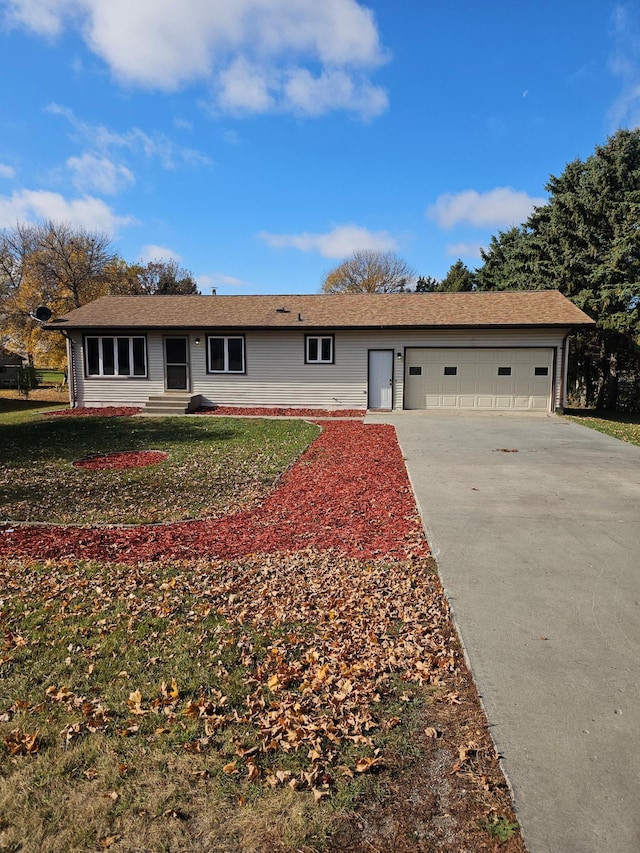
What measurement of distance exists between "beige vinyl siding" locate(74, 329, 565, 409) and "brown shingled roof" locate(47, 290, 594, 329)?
1.51 ft

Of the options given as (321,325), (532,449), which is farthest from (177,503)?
(321,325)

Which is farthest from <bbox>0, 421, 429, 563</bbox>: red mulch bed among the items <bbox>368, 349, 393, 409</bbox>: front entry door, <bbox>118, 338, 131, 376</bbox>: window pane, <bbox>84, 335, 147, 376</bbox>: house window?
<bbox>118, 338, 131, 376</bbox>: window pane

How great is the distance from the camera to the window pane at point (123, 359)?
Result: 60.4 ft

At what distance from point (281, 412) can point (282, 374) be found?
1509 mm

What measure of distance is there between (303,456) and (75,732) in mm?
7427

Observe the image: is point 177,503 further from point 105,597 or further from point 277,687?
point 277,687

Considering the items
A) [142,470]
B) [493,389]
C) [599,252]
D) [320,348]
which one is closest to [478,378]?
[493,389]

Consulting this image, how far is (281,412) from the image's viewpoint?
17.3 metres

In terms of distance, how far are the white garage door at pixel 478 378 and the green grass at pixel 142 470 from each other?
5111mm

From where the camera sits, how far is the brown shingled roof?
54.7 feet

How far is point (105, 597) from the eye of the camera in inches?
159

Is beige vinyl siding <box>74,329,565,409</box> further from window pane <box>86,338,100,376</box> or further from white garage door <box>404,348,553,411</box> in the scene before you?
white garage door <box>404,348,553,411</box>

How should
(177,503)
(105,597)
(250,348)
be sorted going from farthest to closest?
(250,348) → (177,503) → (105,597)

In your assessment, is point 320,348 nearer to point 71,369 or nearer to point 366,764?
point 71,369
